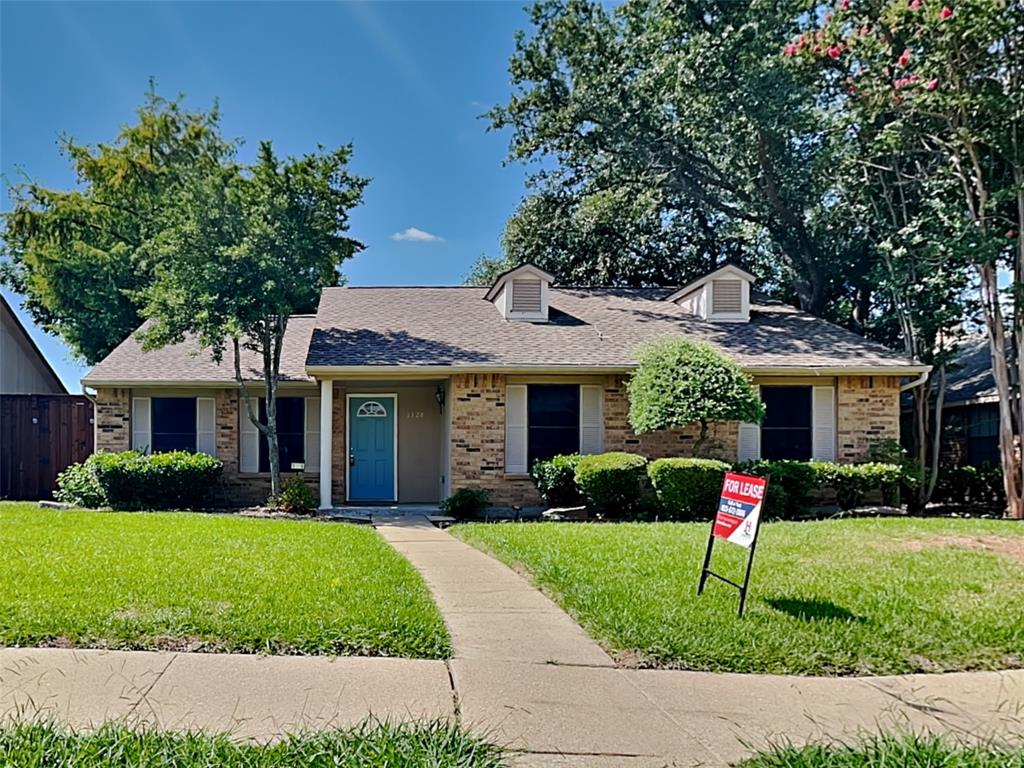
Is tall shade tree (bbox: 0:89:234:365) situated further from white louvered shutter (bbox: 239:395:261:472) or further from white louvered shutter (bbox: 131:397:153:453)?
white louvered shutter (bbox: 239:395:261:472)

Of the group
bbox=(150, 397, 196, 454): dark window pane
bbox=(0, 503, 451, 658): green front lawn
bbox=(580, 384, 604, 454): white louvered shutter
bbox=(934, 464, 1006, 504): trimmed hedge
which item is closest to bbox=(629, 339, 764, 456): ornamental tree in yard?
bbox=(580, 384, 604, 454): white louvered shutter

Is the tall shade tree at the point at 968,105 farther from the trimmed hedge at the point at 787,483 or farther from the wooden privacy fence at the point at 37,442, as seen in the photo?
the wooden privacy fence at the point at 37,442

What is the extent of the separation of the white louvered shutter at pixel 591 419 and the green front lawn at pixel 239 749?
9918mm

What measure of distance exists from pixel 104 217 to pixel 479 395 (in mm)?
14328

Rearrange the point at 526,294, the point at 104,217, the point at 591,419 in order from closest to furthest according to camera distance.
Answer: the point at 591,419 → the point at 526,294 → the point at 104,217

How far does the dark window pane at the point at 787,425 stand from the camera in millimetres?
13555

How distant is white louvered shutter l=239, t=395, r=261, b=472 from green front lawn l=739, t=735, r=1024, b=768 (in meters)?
12.3

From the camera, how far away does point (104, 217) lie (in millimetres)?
20875

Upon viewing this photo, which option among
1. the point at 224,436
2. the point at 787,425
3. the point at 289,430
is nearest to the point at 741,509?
the point at 787,425

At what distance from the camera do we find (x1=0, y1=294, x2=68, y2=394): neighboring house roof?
17.2 m

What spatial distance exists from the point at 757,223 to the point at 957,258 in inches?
240

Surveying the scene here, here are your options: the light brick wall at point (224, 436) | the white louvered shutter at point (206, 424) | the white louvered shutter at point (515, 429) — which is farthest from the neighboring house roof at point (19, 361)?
the white louvered shutter at point (515, 429)

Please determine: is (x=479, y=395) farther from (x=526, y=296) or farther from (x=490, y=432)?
(x=526, y=296)

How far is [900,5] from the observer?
38.8ft
